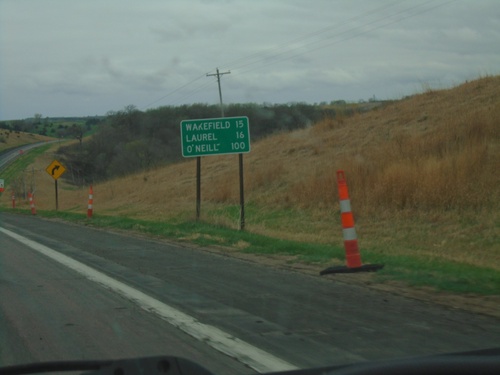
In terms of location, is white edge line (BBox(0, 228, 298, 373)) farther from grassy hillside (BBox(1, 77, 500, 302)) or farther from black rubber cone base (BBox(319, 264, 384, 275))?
grassy hillside (BBox(1, 77, 500, 302))

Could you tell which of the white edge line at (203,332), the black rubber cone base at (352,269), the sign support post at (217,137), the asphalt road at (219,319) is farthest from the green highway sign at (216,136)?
the black rubber cone base at (352,269)

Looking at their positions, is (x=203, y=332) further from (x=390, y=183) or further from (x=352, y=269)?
(x=390, y=183)

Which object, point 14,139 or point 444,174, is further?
point 14,139

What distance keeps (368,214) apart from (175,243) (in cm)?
583

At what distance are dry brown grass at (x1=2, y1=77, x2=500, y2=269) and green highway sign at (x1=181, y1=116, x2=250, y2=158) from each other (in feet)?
6.81

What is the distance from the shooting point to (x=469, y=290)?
8305 millimetres

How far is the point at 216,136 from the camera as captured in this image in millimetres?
19688

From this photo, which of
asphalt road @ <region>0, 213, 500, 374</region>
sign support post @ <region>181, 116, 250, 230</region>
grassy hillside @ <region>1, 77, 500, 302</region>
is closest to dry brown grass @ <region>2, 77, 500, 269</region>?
grassy hillside @ <region>1, 77, 500, 302</region>

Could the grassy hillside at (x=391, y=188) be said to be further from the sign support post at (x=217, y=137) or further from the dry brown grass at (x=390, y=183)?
the sign support post at (x=217, y=137)

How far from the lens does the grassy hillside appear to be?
46.8 ft

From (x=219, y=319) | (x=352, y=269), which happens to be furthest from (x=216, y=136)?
(x=219, y=319)

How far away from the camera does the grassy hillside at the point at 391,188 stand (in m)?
14.3

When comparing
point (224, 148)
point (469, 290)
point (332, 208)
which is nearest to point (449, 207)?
point (332, 208)

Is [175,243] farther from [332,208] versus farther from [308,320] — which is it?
[308,320]
